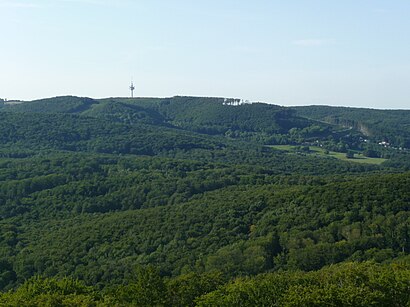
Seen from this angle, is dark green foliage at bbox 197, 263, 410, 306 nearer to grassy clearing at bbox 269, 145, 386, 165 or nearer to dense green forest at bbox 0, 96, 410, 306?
dense green forest at bbox 0, 96, 410, 306

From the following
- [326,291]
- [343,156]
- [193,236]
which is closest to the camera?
[326,291]

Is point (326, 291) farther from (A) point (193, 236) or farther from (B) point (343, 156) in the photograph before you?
(B) point (343, 156)

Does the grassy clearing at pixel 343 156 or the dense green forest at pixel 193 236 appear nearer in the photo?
the dense green forest at pixel 193 236

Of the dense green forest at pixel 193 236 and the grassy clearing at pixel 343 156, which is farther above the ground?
the dense green forest at pixel 193 236

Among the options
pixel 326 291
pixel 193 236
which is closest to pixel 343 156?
pixel 193 236

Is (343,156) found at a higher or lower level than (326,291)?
lower

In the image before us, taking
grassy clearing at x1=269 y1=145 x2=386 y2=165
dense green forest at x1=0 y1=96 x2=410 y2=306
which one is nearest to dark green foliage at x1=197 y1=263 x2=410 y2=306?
dense green forest at x1=0 y1=96 x2=410 y2=306

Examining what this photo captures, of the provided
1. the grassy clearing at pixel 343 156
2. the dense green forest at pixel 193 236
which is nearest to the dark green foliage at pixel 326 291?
the dense green forest at pixel 193 236

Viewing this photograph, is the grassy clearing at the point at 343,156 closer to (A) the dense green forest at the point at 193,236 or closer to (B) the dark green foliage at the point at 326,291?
(A) the dense green forest at the point at 193,236

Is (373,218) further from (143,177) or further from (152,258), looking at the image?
(143,177)

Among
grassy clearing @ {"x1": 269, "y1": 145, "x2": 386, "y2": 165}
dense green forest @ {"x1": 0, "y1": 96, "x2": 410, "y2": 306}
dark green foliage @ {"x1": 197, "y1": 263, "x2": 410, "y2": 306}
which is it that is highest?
dark green foliage @ {"x1": 197, "y1": 263, "x2": 410, "y2": 306}

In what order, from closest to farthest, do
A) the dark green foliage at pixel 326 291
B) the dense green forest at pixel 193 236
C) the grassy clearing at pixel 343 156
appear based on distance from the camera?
the dark green foliage at pixel 326 291
the dense green forest at pixel 193 236
the grassy clearing at pixel 343 156

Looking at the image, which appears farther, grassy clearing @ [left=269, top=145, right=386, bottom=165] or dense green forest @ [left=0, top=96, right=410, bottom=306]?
grassy clearing @ [left=269, top=145, right=386, bottom=165]

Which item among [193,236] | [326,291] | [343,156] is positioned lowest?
[343,156]
